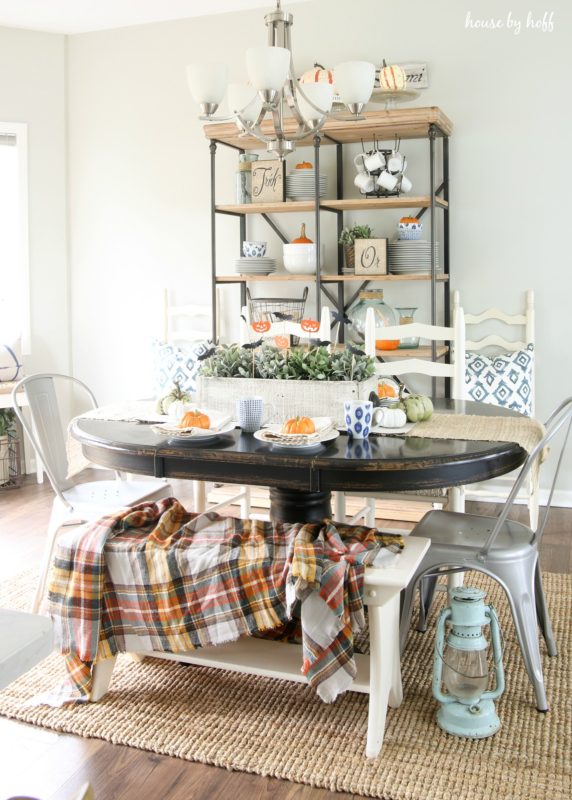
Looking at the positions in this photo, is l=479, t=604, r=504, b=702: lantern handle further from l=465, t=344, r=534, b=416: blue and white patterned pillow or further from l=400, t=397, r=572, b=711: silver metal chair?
l=465, t=344, r=534, b=416: blue and white patterned pillow

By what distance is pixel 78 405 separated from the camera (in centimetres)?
546

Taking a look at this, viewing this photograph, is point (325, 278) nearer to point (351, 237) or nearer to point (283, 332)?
point (351, 237)

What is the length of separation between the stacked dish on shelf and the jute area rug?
8.38ft

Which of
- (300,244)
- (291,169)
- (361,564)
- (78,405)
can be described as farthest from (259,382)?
(78,405)

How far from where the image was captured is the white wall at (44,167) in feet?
16.5

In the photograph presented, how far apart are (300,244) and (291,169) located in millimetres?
493

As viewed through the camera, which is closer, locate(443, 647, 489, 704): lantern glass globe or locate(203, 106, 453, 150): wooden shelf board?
locate(443, 647, 489, 704): lantern glass globe

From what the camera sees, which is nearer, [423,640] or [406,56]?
[423,640]

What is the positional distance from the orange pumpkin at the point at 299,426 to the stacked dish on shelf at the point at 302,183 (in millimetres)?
2315

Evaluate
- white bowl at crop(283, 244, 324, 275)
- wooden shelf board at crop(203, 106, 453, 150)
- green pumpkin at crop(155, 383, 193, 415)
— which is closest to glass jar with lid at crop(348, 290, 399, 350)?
white bowl at crop(283, 244, 324, 275)

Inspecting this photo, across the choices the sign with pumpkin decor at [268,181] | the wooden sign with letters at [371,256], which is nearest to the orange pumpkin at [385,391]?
the wooden sign with letters at [371,256]

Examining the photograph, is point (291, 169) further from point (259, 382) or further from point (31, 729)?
point (31, 729)

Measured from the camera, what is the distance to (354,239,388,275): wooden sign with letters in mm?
4254

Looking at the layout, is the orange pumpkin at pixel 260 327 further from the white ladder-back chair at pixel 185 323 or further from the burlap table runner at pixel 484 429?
the white ladder-back chair at pixel 185 323
